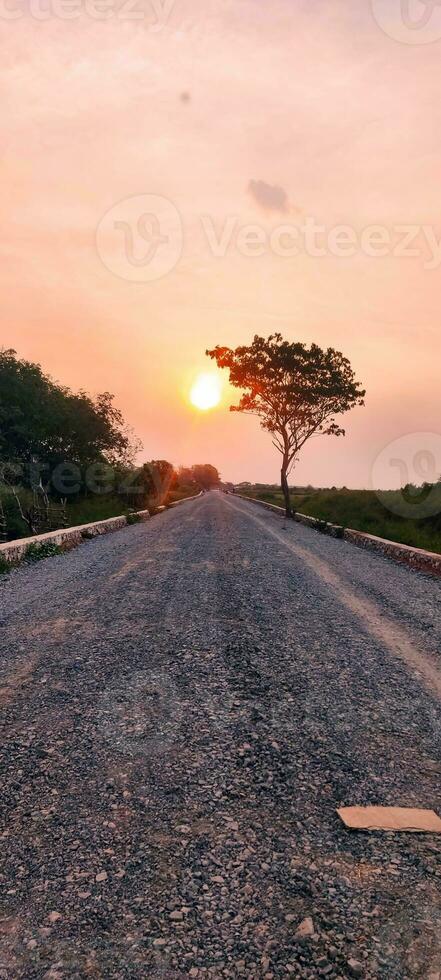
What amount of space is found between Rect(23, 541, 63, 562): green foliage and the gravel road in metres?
6.17

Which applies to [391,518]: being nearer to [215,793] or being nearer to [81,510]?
[81,510]

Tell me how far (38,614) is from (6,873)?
5165 millimetres

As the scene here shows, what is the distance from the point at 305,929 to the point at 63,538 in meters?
14.2

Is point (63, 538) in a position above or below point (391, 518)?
below

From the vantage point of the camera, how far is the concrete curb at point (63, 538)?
1239cm

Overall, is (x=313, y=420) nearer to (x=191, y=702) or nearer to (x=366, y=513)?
(x=366, y=513)

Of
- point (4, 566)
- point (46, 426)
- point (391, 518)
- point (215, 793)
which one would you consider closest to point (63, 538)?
point (4, 566)

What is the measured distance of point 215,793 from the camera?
3.25 m

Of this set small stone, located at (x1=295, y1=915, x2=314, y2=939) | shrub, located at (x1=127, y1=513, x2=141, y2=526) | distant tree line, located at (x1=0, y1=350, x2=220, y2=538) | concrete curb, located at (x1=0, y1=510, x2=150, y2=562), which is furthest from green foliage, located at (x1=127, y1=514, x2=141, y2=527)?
small stone, located at (x1=295, y1=915, x2=314, y2=939)

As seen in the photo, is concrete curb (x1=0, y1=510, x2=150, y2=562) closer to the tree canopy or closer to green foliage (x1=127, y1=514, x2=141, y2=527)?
green foliage (x1=127, y1=514, x2=141, y2=527)

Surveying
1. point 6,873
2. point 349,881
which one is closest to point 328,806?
point 349,881

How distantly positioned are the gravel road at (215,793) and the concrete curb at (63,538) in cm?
550

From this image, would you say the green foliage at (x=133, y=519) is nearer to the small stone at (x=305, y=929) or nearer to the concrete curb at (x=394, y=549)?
the concrete curb at (x=394, y=549)

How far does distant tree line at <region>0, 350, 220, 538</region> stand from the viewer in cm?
3453
